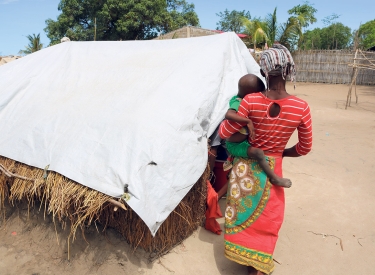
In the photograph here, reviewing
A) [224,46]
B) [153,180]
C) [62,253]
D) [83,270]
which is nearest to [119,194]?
[153,180]

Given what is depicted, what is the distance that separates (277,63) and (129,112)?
1.17 m

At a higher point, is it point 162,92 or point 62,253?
point 162,92

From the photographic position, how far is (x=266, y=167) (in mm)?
2119

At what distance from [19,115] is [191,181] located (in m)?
1.87

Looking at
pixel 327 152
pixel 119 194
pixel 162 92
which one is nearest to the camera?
pixel 119 194

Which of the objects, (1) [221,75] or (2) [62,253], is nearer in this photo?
(2) [62,253]

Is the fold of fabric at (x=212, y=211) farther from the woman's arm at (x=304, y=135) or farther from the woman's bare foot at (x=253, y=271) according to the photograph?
the woman's arm at (x=304, y=135)

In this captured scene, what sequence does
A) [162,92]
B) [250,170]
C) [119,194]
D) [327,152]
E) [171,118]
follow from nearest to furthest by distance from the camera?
[119,194] → [250,170] → [171,118] → [162,92] → [327,152]

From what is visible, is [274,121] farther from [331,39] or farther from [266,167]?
[331,39]

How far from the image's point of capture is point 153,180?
2131 mm

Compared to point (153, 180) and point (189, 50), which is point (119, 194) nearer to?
point (153, 180)

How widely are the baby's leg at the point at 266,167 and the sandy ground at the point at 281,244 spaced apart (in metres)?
0.83

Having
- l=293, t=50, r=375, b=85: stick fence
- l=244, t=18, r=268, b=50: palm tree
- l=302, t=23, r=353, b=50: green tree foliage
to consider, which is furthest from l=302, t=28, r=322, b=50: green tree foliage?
l=244, t=18, r=268, b=50: palm tree

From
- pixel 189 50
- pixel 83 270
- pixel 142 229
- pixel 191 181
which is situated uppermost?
pixel 189 50
